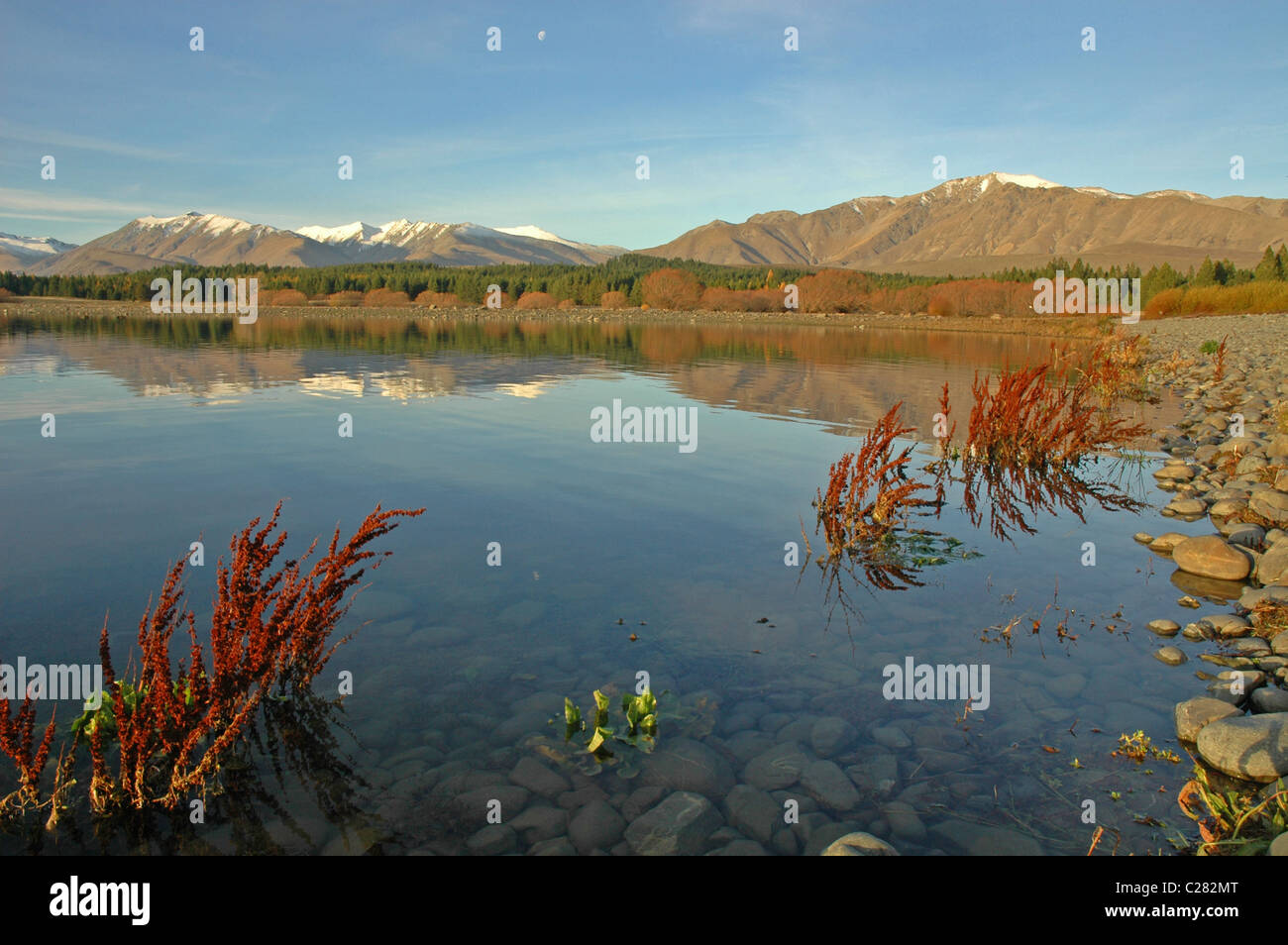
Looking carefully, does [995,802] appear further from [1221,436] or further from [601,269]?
[601,269]

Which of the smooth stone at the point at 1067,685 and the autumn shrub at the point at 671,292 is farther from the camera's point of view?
the autumn shrub at the point at 671,292

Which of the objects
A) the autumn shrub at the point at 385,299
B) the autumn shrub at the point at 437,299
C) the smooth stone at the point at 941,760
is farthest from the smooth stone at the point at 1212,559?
the autumn shrub at the point at 385,299

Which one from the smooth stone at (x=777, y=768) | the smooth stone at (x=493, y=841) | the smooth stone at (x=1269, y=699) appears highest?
the smooth stone at (x=1269, y=699)

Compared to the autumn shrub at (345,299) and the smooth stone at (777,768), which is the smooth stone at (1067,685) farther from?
the autumn shrub at (345,299)

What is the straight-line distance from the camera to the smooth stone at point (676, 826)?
4469mm

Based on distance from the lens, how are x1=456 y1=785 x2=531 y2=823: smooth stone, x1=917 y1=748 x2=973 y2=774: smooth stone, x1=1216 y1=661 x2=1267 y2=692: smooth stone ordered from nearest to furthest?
1. x1=456 y1=785 x2=531 y2=823: smooth stone
2. x1=917 y1=748 x2=973 y2=774: smooth stone
3. x1=1216 y1=661 x2=1267 y2=692: smooth stone

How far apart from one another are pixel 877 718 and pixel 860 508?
5.70 m

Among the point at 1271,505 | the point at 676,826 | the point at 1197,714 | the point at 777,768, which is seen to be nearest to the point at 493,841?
the point at 676,826

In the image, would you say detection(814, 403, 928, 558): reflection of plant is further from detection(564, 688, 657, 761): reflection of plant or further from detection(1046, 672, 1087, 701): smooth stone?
detection(564, 688, 657, 761): reflection of plant

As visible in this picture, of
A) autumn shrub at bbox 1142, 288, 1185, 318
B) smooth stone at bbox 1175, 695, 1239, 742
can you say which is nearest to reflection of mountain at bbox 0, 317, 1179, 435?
smooth stone at bbox 1175, 695, 1239, 742

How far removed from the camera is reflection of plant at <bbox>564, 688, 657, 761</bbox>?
546cm

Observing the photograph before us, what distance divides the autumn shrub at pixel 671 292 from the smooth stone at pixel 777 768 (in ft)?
418

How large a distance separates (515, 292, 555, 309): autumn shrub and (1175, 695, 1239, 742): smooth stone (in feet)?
426

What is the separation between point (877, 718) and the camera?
589cm
